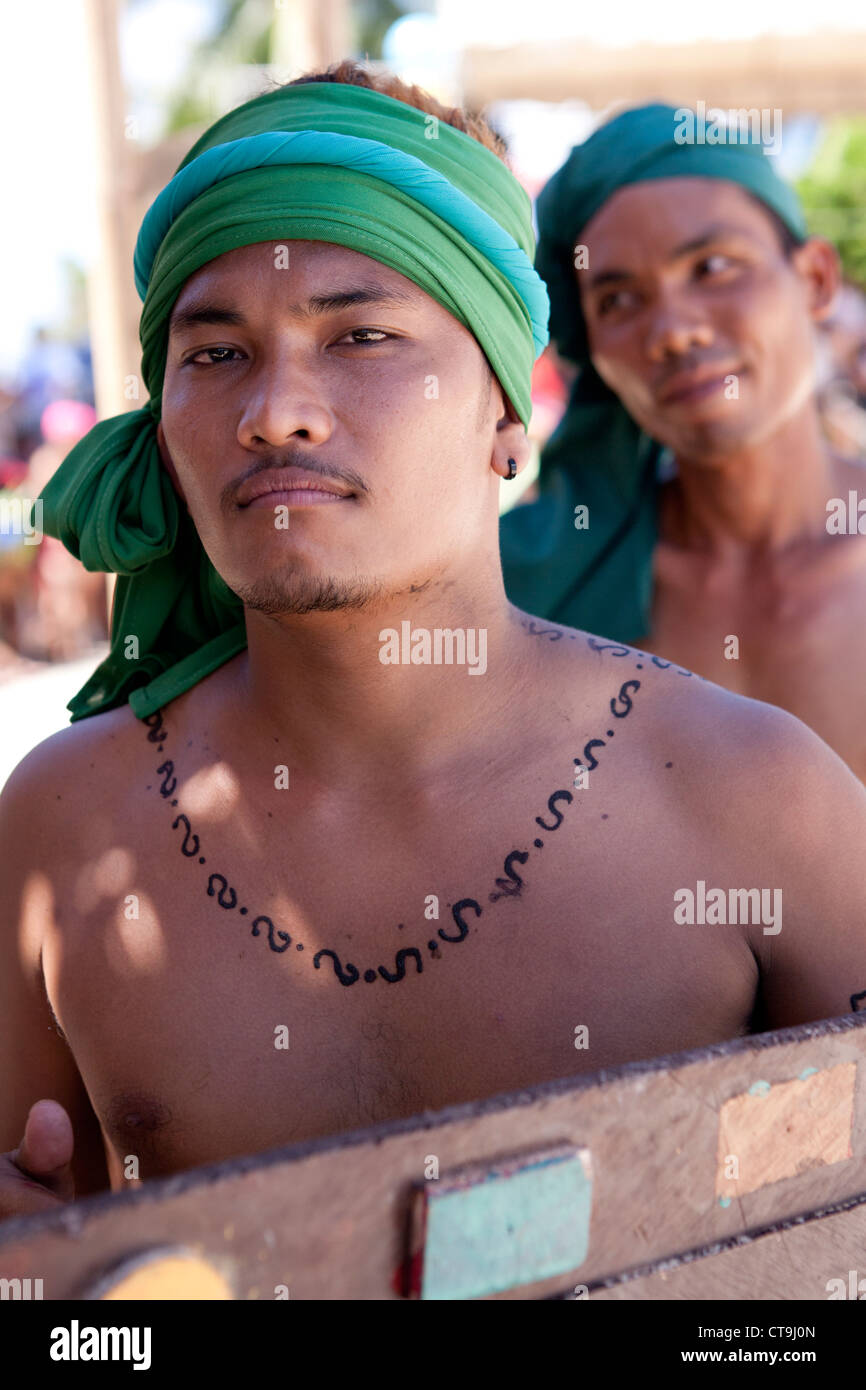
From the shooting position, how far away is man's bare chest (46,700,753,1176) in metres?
1.73

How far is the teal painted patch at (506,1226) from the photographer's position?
117cm

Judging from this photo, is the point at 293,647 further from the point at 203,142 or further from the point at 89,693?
the point at 203,142

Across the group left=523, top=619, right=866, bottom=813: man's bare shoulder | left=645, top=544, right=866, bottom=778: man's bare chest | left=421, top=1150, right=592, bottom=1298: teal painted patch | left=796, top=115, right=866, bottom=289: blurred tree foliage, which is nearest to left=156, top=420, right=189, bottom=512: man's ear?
left=523, top=619, right=866, bottom=813: man's bare shoulder

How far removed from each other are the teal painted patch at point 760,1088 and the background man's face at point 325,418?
2.61ft

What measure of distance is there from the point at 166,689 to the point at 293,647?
371 millimetres

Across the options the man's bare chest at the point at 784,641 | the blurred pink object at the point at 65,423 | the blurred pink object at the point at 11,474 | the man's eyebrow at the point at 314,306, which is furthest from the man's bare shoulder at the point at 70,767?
the blurred pink object at the point at 11,474

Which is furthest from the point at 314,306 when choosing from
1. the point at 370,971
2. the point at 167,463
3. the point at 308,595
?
the point at 370,971

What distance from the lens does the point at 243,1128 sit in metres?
1.75

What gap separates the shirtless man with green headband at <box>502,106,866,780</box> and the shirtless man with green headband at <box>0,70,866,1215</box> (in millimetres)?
1067

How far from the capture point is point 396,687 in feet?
6.13

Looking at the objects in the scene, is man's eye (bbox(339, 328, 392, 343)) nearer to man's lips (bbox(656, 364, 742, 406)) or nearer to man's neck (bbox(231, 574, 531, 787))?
man's neck (bbox(231, 574, 531, 787))

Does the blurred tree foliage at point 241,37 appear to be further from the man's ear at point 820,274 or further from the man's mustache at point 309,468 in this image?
the man's mustache at point 309,468
